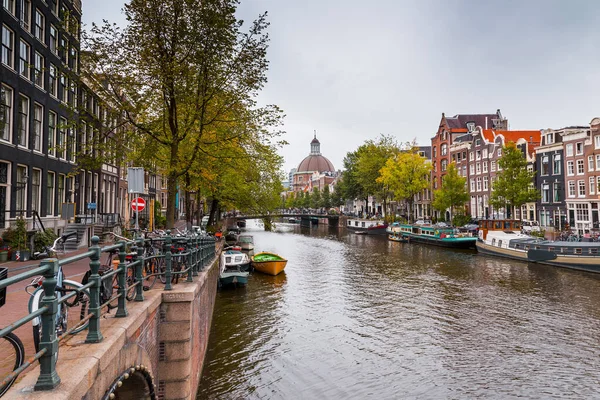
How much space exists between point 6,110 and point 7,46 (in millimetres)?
2943

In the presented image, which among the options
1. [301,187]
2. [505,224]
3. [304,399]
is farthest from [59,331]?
[301,187]

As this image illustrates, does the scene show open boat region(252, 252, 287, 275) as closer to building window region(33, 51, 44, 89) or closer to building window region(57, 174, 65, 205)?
building window region(57, 174, 65, 205)

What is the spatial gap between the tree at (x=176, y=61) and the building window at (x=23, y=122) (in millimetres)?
6272

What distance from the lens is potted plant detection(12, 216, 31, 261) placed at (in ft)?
51.8

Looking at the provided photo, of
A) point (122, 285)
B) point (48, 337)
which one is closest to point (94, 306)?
point (122, 285)

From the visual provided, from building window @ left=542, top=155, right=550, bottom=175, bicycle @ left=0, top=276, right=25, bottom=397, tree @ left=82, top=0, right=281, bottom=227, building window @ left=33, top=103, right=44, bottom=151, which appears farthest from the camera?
building window @ left=542, top=155, right=550, bottom=175

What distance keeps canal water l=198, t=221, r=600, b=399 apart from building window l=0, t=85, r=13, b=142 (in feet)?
39.3

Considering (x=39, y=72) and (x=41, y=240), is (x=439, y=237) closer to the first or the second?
(x=41, y=240)

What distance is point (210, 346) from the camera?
542 inches

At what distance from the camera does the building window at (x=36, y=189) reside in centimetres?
2091

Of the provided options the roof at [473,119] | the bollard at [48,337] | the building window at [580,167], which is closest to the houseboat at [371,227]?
the roof at [473,119]

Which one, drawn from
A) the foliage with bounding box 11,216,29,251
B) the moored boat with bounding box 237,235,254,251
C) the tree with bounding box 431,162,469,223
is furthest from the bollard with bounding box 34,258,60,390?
the tree with bounding box 431,162,469,223

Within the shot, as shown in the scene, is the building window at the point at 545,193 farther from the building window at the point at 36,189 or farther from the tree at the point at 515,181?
the building window at the point at 36,189

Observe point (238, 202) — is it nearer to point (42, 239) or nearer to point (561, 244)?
point (42, 239)
